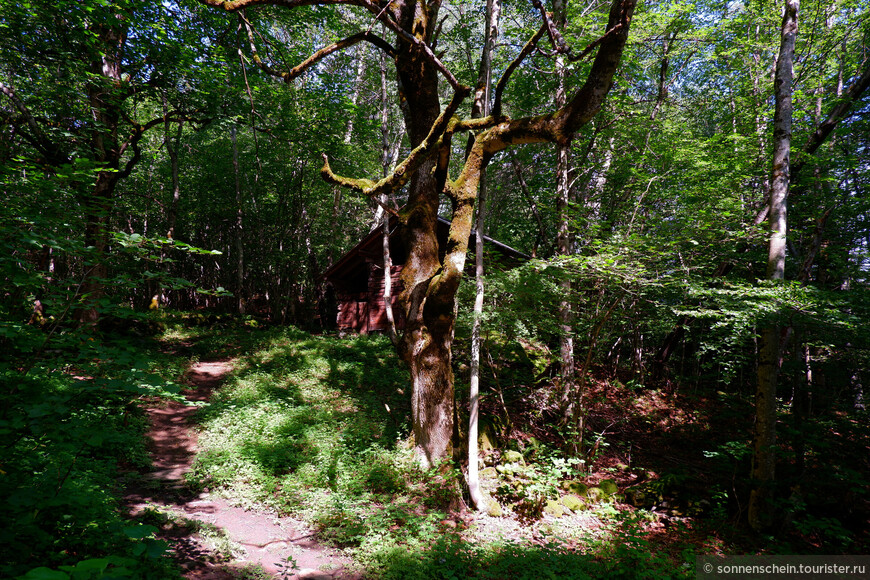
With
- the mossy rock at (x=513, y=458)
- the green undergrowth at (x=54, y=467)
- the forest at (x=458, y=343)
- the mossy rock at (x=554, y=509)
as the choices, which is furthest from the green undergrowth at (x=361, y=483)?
the green undergrowth at (x=54, y=467)

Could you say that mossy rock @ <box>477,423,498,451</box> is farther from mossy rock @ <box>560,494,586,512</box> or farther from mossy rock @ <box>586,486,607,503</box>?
mossy rock @ <box>586,486,607,503</box>

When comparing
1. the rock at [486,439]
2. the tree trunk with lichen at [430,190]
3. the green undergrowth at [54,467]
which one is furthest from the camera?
the rock at [486,439]

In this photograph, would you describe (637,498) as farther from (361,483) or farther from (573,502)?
(361,483)

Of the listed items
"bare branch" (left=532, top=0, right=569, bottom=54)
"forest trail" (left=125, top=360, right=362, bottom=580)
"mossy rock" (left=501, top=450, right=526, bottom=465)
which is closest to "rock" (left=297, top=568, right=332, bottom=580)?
"forest trail" (left=125, top=360, right=362, bottom=580)

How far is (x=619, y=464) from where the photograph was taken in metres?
8.36

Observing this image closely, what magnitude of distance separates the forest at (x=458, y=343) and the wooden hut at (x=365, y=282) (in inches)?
155

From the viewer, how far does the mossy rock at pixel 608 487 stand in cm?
718

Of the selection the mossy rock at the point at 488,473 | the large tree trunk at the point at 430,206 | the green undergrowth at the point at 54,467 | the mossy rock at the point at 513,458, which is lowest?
the mossy rock at the point at 488,473

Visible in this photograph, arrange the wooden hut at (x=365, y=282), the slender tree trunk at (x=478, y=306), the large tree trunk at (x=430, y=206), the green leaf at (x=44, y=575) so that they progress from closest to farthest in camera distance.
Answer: the green leaf at (x=44, y=575) → the large tree trunk at (x=430, y=206) → the slender tree trunk at (x=478, y=306) → the wooden hut at (x=365, y=282)

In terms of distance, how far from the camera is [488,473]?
716 centimetres

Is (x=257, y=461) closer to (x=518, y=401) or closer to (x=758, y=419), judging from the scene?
(x=518, y=401)

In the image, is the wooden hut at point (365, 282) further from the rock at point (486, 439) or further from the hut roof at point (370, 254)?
the rock at point (486, 439)

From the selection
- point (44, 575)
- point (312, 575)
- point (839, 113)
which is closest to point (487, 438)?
point (312, 575)

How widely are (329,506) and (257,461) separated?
178 centimetres
